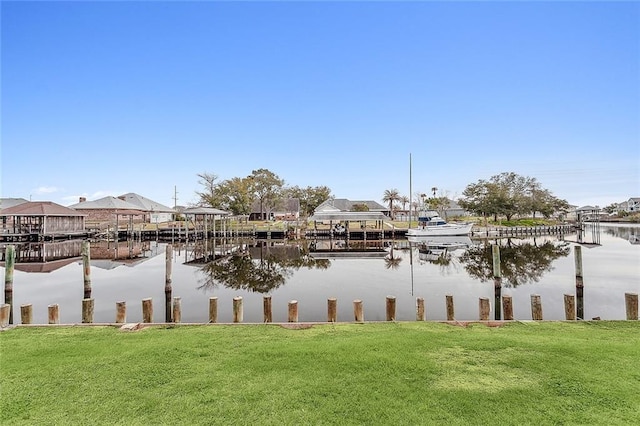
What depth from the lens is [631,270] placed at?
19.5 m

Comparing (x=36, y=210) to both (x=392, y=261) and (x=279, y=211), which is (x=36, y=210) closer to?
(x=392, y=261)

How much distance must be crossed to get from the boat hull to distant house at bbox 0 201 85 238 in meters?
40.4

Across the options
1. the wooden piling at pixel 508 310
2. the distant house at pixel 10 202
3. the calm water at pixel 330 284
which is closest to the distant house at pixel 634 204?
the calm water at pixel 330 284

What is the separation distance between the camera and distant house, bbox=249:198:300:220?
71794mm

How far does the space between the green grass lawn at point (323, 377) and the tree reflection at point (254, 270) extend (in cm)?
916

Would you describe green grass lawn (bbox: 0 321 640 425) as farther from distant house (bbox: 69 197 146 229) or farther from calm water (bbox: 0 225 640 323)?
distant house (bbox: 69 197 146 229)

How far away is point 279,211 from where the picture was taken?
75125 millimetres

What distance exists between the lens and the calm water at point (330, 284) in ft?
37.8

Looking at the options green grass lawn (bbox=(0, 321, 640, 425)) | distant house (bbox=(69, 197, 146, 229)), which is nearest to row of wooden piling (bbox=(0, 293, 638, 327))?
green grass lawn (bbox=(0, 321, 640, 425))

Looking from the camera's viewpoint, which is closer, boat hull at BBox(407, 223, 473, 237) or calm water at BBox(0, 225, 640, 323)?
calm water at BBox(0, 225, 640, 323)

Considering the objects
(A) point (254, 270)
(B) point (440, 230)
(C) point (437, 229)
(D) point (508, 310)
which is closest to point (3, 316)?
(D) point (508, 310)

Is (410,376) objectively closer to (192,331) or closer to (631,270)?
(192,331)

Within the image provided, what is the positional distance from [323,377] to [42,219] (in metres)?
46.1

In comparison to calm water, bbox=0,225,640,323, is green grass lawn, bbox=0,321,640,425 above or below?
above
